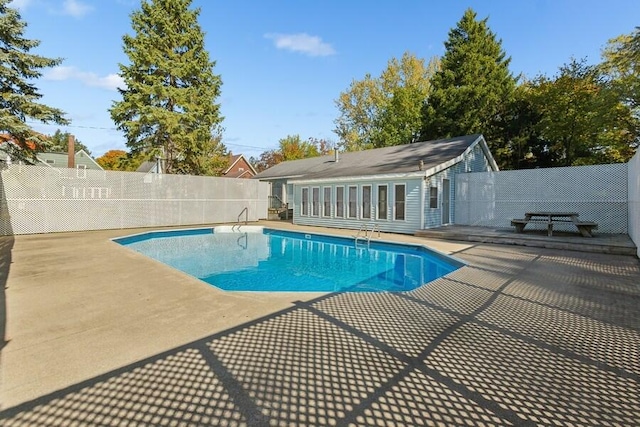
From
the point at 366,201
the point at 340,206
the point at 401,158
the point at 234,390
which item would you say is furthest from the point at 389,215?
the point at 234,390

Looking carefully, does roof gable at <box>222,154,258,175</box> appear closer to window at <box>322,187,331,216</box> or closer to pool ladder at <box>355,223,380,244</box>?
window at <box>322,187,331,216</box>

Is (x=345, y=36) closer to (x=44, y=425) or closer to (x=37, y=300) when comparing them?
(x=37, y=300)

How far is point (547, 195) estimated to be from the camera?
11922 mm

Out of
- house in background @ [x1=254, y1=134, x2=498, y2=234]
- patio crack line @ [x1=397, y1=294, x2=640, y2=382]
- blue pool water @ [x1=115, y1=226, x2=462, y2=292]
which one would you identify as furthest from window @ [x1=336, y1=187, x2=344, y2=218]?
patio crack line @ [x1=397, y1=294, x2=640, y2=382]

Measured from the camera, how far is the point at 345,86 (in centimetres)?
3241

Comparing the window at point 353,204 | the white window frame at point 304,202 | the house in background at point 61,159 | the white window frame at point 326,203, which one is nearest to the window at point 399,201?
the window at point 353,204

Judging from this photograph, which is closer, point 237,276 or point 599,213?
point 237,276

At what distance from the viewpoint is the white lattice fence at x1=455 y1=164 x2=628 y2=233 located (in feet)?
35.1

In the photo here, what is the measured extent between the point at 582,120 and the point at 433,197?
481 inches

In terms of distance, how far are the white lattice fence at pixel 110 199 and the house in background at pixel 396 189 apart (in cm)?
419

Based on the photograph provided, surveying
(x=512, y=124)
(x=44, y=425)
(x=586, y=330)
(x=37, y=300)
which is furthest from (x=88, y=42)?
(x=512, y=124)

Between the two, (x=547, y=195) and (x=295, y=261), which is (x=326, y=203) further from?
(x=547, y=195)

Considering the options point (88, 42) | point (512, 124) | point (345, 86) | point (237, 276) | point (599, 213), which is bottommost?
point (237, 276)

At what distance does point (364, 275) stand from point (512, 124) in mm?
19770
